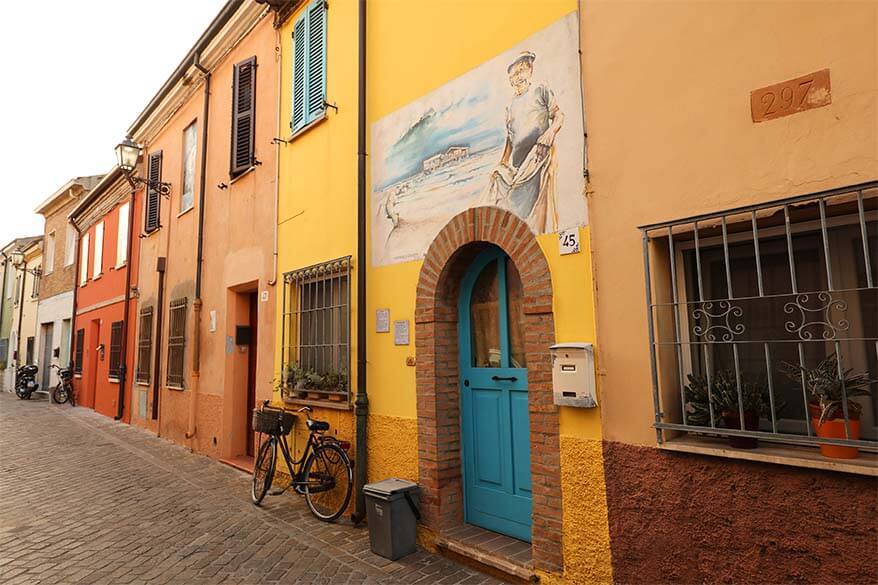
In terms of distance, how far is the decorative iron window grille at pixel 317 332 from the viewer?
20.3 feet

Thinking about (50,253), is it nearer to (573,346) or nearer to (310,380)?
(310,380)

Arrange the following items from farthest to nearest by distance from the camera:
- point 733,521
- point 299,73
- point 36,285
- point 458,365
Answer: point 36,285 < point 299,73 < point 458,365 < point 733,521

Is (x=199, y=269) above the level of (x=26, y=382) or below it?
above

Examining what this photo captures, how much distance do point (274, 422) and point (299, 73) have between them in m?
4.78

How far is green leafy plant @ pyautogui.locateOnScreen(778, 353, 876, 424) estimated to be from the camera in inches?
108

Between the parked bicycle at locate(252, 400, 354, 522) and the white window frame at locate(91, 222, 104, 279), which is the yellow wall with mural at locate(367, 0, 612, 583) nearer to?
the parked bicycle at locate(252, 400, 354, 522)

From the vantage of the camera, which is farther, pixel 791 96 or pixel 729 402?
pixel 729 402

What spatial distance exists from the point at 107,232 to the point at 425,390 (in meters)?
15.7

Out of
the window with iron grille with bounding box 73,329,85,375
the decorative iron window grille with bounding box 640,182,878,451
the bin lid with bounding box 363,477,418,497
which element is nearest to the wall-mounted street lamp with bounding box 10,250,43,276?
the window with iron grille with bounding box 73,329,85,375

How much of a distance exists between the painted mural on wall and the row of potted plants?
143 centimetres

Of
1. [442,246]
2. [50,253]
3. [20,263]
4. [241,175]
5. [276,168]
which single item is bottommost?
[442,246]

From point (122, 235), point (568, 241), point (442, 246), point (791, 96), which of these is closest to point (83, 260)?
point (122, 235)

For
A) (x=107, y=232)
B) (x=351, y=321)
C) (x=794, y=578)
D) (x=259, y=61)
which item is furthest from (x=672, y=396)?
(x=107, y=232)

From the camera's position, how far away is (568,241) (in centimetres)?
396
